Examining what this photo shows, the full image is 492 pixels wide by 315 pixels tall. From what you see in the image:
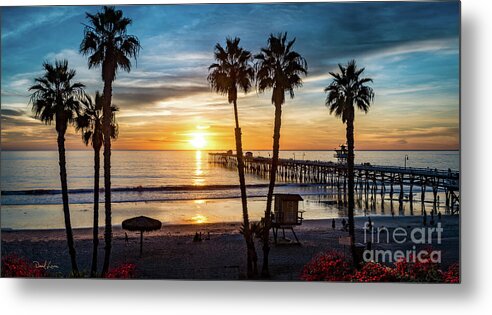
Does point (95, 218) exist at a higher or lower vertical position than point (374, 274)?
higher

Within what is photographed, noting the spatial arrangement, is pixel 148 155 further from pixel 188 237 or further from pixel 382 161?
pixel 382 161

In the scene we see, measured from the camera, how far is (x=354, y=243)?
22.7ft

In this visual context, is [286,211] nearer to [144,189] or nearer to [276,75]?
[276,75]

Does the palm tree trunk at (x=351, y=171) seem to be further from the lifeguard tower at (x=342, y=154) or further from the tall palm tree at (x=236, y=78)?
the tall palm tree at (x=236, y=78)

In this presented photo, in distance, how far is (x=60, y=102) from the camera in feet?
24.0


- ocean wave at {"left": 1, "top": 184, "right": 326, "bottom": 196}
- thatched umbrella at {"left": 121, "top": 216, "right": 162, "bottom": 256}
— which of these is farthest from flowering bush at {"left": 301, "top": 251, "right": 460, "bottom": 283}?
thatched umbrella at {"left": 121, "top": 216, "right": 162, "bottom": 256}

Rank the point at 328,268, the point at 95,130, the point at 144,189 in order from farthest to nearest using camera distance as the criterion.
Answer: the point at 144,189
the point at 95,130
the point at 328,268

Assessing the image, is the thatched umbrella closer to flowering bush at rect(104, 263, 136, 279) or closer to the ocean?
the ocean

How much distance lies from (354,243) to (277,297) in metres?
1.30

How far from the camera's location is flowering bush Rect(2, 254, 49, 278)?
688 cm

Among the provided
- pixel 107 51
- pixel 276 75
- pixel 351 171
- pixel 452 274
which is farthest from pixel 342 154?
pixel 107 51

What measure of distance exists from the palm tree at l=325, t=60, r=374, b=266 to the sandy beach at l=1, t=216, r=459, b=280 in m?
0.53

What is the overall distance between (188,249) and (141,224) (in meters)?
0.77

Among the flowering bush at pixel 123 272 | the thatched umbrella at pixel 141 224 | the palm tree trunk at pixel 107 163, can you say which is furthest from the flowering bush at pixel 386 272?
the palm tree trunk at pixel 107 163
